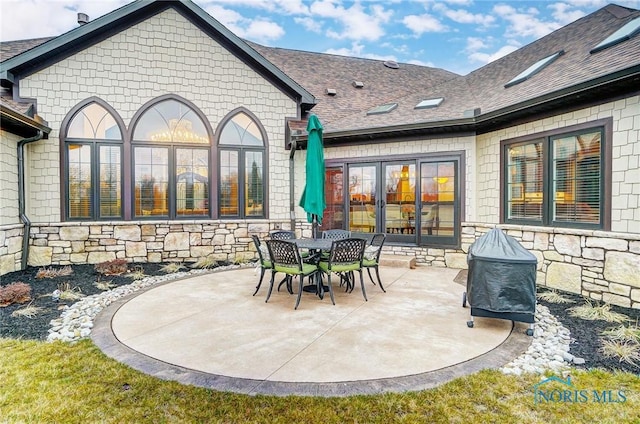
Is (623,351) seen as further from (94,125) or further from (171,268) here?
(94,125)

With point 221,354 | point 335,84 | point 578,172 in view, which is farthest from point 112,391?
point 335,84

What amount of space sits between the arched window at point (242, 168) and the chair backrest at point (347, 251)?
3958 millimetres

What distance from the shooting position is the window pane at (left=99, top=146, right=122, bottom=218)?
7.44 meters

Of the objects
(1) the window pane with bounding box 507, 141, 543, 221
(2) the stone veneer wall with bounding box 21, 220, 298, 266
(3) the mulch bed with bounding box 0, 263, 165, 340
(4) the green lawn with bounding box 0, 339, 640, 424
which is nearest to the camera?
(4) the green lawn with bounding box 0, 339, 640, 424

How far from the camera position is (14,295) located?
15.4 ft

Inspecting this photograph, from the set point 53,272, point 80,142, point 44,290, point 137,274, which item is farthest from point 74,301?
point 80,142

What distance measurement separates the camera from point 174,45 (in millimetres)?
7836

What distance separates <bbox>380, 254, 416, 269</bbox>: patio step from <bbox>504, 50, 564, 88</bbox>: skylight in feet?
→ 13.6

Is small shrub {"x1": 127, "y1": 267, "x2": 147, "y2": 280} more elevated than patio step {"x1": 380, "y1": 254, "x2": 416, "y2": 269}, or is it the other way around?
patio step {"x1": 380, "y1": 254, "x2": 416, "y2": 269}

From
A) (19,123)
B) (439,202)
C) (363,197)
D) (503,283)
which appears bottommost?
(503,283)

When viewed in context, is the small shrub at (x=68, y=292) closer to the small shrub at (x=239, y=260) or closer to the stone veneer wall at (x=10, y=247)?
Answer: the stone veneer wall at (x=10, y=247)

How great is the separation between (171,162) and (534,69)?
7954 mm

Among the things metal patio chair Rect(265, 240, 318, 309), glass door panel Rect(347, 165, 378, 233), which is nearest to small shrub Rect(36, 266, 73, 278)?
metal patio chair Rect(265, 240, 318, 309)

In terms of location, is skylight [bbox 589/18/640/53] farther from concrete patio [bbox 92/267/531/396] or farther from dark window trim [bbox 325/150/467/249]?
concrete patio [bbox 92/267/531/396]
